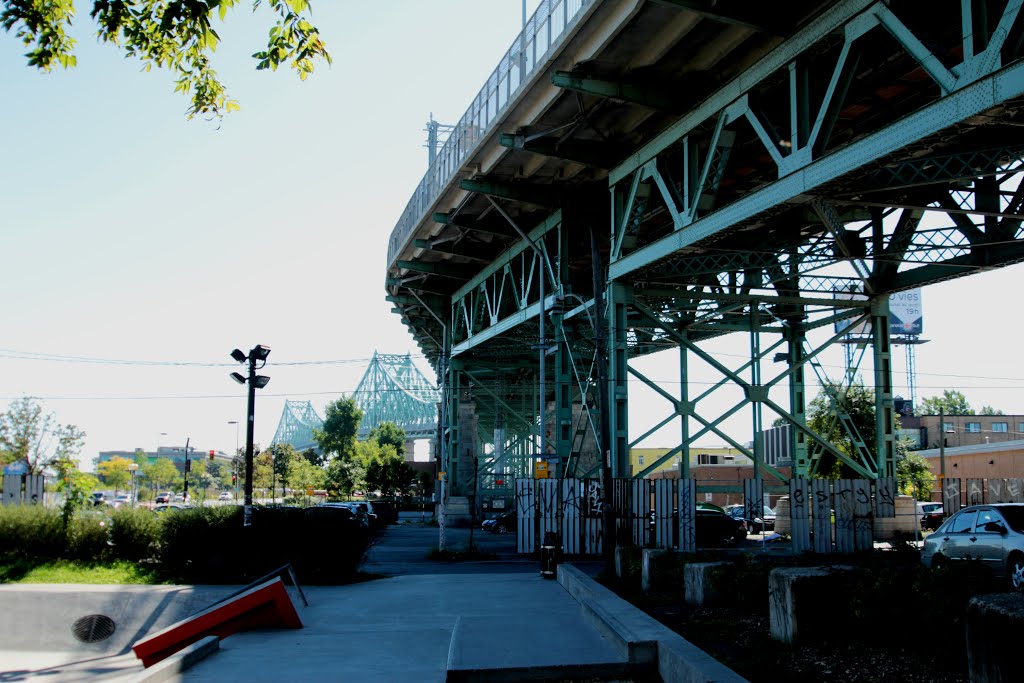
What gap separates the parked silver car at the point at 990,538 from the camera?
14.5 metres

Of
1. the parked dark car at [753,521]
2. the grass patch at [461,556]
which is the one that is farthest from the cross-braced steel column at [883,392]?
the grass patch at [461,556]

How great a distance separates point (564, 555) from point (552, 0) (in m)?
15.2

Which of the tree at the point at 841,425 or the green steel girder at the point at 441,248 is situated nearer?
the green steel girder at the point at 441,248

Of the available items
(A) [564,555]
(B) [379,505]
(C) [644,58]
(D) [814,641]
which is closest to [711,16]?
(C) [644,58]

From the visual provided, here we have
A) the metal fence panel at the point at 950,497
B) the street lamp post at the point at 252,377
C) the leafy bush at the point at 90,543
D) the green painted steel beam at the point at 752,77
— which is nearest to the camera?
the green painted steel beam at the point at 752,77

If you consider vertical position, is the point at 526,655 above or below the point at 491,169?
below

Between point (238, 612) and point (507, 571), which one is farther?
point (507, 571)

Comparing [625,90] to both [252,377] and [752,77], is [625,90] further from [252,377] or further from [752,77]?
[252,377]

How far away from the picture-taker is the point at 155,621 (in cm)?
1750

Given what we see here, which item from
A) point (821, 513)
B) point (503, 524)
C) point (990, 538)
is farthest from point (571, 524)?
point (503, 524)

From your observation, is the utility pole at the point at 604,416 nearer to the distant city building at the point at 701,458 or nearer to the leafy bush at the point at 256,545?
the leafy bush at the point at 256,545

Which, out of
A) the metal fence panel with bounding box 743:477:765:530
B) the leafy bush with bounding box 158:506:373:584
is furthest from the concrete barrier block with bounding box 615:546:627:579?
the metal fence panel with bounding box 743:477:765:530

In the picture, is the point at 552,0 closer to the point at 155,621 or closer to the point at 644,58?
the point at 644,58

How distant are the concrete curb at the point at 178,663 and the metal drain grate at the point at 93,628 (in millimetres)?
7063
